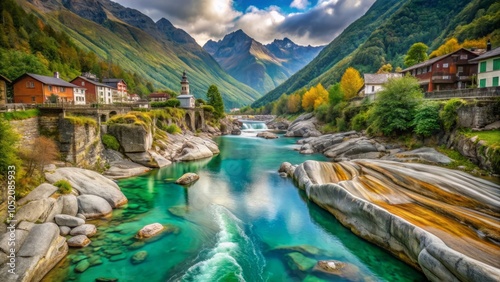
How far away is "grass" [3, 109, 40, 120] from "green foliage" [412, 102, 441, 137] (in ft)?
164

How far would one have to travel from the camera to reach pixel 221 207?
93.7 ft

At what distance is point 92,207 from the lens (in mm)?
24344

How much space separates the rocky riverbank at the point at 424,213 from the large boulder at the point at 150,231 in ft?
51.4

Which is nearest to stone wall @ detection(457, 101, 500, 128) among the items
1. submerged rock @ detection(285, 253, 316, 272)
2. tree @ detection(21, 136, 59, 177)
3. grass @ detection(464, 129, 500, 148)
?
grass @ detection(464, 129, 500, 148)

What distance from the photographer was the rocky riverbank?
1478 centimetres

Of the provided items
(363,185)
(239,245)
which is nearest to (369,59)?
(363,185)

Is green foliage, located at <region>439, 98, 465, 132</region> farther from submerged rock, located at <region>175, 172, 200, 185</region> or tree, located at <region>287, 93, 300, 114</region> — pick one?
tree, located at <region>287, 93, 300, 114</region>

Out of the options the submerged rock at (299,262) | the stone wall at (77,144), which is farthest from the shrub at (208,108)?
the submerged rock at (299,262)

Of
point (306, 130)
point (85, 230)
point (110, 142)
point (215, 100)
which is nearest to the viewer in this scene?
point (85, 230)

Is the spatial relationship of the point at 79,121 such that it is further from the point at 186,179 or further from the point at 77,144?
the point at 186,179

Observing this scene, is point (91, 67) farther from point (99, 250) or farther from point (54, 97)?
point (99, 250)

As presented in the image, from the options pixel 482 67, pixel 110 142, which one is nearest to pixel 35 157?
pixel 110 142

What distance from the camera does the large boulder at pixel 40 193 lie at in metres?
20.6

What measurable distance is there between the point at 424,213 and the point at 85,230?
1011 inches
